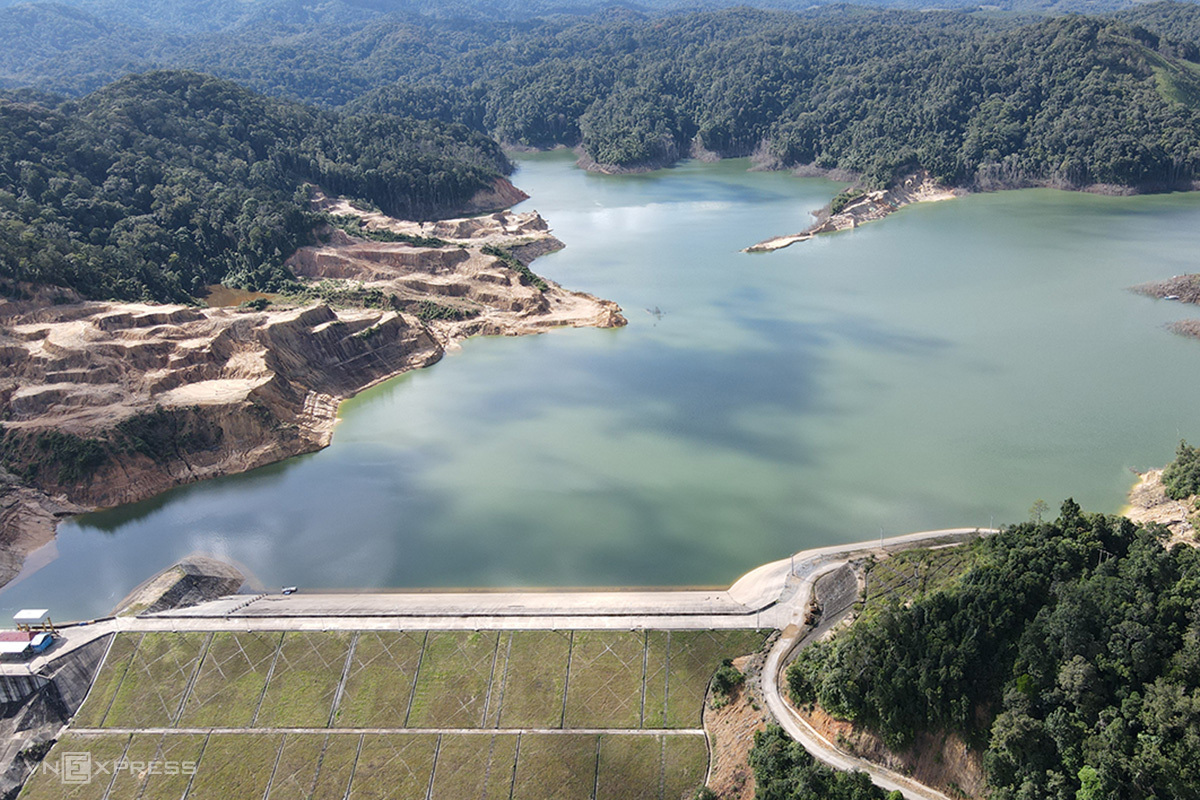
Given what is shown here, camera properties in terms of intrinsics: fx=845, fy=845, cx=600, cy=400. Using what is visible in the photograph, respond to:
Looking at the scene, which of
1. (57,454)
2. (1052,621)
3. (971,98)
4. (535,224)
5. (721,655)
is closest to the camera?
(1052,621)

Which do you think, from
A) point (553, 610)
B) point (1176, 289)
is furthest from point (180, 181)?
point (1176, 289)

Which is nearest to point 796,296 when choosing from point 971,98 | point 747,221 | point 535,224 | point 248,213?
point 747,221

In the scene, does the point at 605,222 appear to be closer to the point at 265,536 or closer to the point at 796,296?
Answer: the point at 796,296

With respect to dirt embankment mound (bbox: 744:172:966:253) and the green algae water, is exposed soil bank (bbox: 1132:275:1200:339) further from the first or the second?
dirt embankment mound (bbox: 744:172:966:253)

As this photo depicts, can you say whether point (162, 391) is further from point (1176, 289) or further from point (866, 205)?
point (866, 205)

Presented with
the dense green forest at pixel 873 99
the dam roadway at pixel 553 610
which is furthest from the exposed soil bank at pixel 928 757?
the dense green forest at pixel 873 99

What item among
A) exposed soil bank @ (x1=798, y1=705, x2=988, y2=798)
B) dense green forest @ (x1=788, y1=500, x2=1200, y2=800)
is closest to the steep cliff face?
exposed soil bank @ (x1=798, y1=705, x2=988, y2=798)
